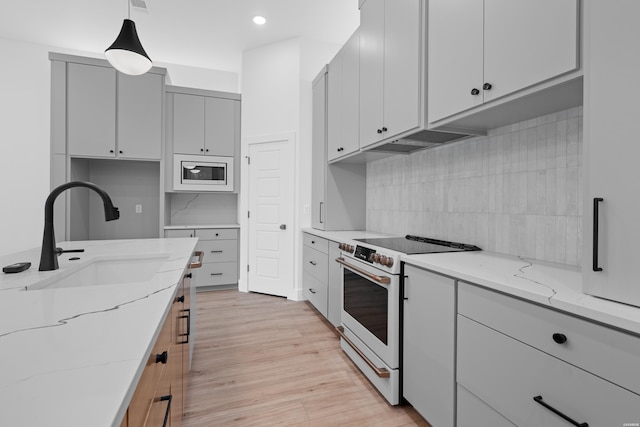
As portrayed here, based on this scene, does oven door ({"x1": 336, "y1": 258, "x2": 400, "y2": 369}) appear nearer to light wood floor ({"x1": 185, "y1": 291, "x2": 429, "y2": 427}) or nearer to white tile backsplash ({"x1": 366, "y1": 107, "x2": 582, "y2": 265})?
light wood floor ({"x1": 185, "y1": 291, "x2": 429, "y2": 427})

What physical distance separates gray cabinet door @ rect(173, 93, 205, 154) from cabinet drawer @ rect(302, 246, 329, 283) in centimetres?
207

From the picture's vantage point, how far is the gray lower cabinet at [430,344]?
1444 millimetres

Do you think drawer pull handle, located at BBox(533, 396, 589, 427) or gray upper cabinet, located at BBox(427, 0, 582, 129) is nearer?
drawer pull handle, located at BBox(533, 396, 589, 427)

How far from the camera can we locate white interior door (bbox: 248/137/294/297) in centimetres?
399

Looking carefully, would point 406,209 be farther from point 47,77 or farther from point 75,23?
point 47,77

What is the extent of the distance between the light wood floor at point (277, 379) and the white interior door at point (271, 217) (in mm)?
827

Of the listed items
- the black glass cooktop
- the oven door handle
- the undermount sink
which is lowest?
the oven door handle

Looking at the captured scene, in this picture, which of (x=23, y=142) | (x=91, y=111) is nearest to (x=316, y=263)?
(x=91, y=111)

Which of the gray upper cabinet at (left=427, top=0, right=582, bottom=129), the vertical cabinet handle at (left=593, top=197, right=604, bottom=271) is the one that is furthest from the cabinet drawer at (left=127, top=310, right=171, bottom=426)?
the gray upper cabinet at (left=427, top=0, right=582, bottom=129)

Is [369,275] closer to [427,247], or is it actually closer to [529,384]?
[427,247]

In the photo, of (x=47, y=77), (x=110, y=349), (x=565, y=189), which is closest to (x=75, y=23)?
(x=47, y=77)

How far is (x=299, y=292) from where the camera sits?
390cm

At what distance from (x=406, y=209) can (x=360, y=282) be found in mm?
904

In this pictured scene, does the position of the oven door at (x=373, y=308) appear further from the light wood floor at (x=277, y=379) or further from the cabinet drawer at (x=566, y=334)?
the cabinet drawer at (x=566, y=334)
